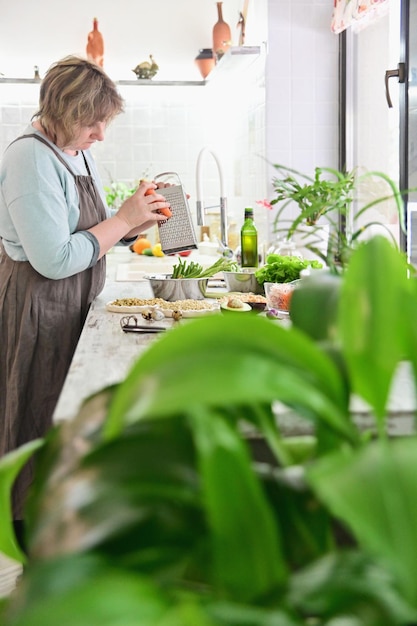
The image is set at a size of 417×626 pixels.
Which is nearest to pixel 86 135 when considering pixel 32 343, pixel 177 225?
pixel 177 225

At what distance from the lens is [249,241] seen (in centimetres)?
280

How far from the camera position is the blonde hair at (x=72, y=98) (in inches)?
90.9

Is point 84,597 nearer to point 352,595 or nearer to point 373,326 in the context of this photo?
point 352,595

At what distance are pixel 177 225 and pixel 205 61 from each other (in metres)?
2.81

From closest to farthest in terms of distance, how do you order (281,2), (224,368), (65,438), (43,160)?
(224,368) < (65,438) < (43,160) < (281,2)

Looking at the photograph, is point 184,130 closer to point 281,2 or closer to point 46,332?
point 281,2

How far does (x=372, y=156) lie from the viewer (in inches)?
Result: 163

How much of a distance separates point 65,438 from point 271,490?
159mm

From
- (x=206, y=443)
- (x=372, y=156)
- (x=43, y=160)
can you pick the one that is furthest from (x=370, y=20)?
(x=206, y=443)

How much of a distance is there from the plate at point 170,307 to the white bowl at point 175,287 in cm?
12

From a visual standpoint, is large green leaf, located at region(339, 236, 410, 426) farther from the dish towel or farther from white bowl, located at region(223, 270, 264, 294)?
the dish towel

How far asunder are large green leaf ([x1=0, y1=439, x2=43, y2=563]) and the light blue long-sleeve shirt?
5.09 feet

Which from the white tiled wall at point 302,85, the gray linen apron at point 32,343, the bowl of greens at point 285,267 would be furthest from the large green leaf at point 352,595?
the white tiled wall at point 302,85

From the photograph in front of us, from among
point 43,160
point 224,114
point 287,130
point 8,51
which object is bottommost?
point 43,160
